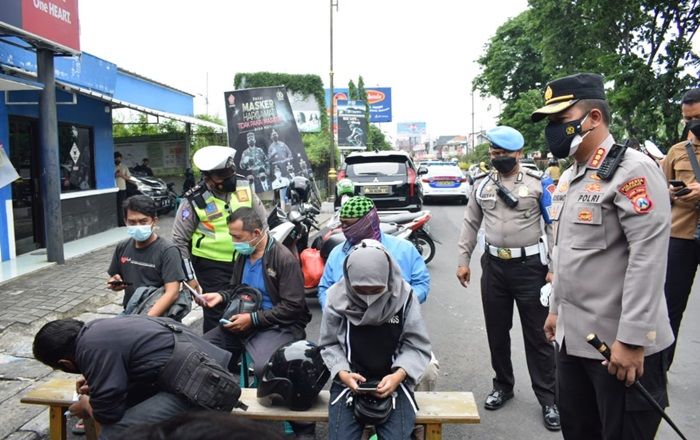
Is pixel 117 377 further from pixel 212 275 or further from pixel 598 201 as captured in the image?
pixel 598 201

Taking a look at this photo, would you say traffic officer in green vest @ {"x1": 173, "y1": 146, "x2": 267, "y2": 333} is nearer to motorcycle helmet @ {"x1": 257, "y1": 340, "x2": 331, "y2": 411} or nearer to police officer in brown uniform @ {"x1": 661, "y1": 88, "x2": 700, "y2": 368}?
motorcycle helmet @ {"x1": 257, "y1": 340, "x2": 331, "y2": 411}

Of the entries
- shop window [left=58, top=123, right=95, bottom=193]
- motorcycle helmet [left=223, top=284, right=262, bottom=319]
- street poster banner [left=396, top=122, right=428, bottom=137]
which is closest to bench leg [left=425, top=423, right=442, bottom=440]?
motorcycle helmet [left=223, top=284, right=262, bottom=319]

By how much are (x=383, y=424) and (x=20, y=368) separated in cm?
353

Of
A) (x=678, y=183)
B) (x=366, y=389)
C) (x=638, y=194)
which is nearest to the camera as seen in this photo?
(x=638, y=194)

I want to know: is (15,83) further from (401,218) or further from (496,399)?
(496,399)

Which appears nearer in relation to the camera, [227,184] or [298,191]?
[227,184]

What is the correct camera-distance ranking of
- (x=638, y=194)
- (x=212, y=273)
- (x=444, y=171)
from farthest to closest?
(x=444, y=171), (x=212, y=273), (x=638, y=194)

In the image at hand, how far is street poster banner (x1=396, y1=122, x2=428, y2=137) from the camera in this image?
11553 cm

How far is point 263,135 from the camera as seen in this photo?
1204 cm

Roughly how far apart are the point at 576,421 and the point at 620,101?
1132 cm

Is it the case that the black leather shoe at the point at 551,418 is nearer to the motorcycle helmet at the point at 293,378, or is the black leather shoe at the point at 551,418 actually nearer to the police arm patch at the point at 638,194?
Answer: the motorcycle helmet at the point at 293,378

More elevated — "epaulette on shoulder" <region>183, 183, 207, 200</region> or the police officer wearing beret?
"epaulette on shoulder" <region>183, 183, 207, 200</region>

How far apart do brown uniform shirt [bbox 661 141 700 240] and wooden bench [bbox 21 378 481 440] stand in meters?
1.97

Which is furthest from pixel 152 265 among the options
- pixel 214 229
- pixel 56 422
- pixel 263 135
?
pixel 263 135
